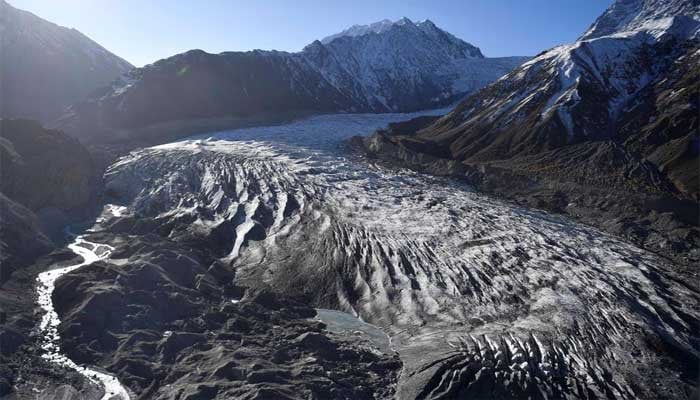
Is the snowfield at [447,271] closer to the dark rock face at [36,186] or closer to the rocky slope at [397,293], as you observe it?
the rocky slope at [397,293]

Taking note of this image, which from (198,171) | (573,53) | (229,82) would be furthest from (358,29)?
(198,171)

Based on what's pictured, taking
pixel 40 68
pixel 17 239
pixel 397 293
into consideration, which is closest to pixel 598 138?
pixel 397 293

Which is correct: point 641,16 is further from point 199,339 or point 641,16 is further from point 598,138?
point 199,339

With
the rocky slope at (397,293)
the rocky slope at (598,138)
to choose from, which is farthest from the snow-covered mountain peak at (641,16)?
the rocky slope at (397,293)

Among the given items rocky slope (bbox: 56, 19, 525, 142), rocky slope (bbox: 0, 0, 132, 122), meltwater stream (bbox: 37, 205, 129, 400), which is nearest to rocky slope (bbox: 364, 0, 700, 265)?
meltwater stream (bbox: 37, 205, 129, 400)

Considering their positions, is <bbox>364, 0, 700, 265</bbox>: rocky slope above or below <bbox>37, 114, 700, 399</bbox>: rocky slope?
above

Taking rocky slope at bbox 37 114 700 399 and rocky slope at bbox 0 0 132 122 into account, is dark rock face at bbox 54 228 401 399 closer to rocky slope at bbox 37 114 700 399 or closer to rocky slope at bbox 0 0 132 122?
rocky slope at bbox 37 114 700 399

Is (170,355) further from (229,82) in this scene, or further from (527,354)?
(229,82)
